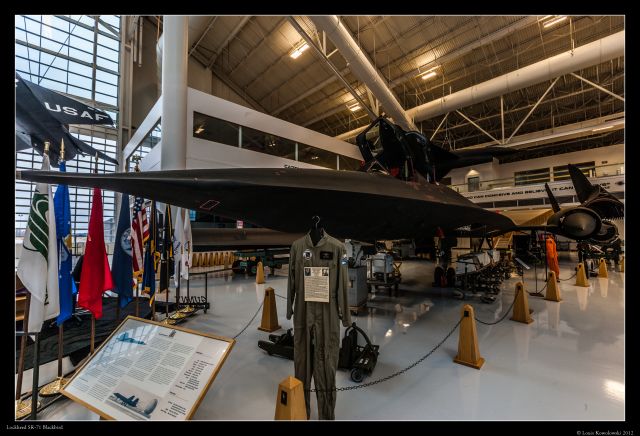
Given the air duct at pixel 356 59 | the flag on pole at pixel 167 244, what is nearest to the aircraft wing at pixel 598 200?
the air duct at pixel 356 59

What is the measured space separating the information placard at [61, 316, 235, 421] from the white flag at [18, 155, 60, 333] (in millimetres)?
601

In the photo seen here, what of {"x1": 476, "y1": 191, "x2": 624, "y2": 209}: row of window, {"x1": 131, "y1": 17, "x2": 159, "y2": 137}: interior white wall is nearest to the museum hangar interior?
{"x1": 476, "y1": 191, "x2": 624, "y2": 209}: row of window

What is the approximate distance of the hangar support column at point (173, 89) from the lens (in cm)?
949

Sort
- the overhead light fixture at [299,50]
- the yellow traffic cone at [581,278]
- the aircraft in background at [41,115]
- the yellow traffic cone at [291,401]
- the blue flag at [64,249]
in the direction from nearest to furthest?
the yellow traffic cone at [291,401], the blue flag at [64,249], the aircraft in background at [41,115], the yellow traffic cone at [581,278], the overhead light fixture at [299,50]

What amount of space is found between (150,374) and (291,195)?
1.89 metres

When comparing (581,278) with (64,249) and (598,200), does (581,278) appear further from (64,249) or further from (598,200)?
(64,249)

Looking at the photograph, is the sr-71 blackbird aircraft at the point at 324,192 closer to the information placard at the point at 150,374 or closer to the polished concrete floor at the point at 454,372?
the information placard at the point at 150,374

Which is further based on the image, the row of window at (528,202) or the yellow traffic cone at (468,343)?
the row of window at (528,202)

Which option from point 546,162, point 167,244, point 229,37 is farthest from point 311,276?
point 546,162

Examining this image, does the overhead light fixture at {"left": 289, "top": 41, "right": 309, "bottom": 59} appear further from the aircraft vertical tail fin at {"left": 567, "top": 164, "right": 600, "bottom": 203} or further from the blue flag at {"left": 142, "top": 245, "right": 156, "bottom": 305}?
the blue flag at {"left": 142, "top": 245, "right": 156, "bottom": 305}

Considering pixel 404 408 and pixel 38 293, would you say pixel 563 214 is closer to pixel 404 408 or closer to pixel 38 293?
pixel 404 408

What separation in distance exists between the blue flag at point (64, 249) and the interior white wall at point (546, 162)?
25173 millimetres

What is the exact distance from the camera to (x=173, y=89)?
9.57 m
